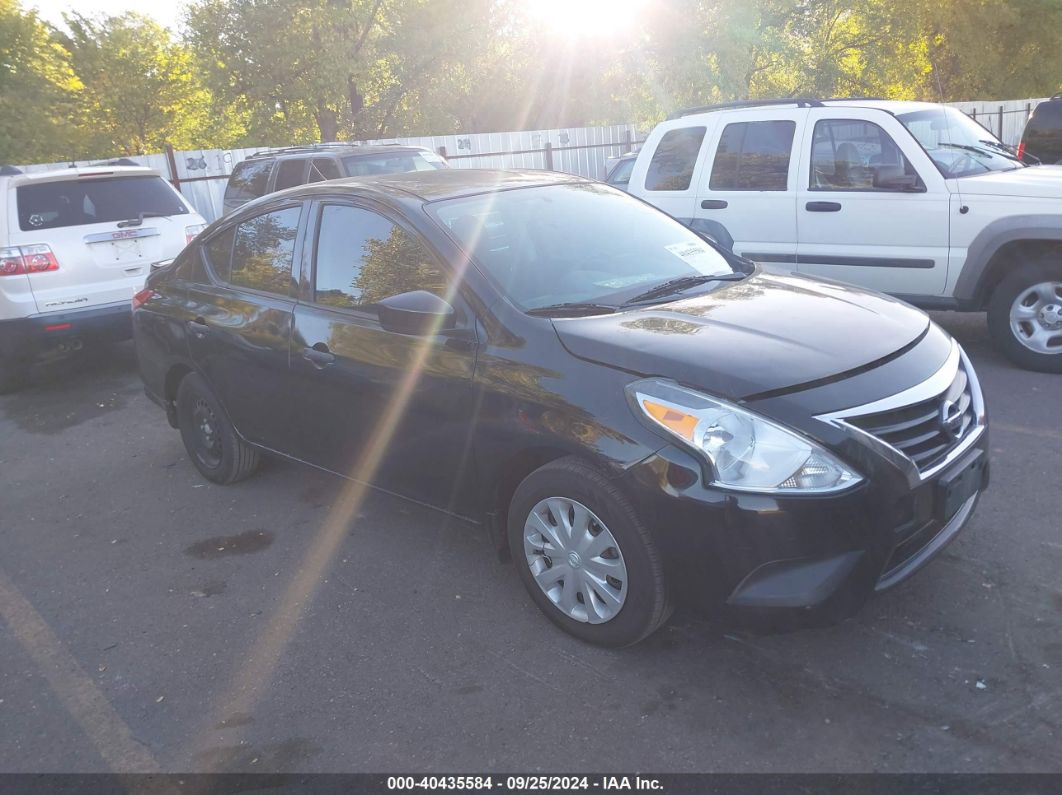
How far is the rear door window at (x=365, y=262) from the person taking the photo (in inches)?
144

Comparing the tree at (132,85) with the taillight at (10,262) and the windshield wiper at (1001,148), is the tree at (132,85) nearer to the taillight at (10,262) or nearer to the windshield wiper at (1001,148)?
the taillight at (10,262)

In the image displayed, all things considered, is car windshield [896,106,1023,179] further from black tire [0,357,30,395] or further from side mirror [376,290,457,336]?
black tire [0,357,30,395]

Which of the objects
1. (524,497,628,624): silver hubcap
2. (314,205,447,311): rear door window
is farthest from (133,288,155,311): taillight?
(524,497,628,624): silver hubcap

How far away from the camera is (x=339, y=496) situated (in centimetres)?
A: 493

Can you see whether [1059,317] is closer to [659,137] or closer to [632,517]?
[659,137]

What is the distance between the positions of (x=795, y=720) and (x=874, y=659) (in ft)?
1.52

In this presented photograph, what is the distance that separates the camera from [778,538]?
105 inches

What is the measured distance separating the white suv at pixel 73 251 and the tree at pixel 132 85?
2138cm

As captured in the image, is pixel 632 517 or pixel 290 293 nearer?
pixel 632 517

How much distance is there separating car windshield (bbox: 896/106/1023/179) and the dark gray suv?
5.40 m

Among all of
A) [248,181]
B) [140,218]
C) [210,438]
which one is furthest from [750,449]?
[248,181]

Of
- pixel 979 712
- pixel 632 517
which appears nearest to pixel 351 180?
pixel 632 517

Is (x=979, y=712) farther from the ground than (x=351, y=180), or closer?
closer

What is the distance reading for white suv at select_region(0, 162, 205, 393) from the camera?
706cm
